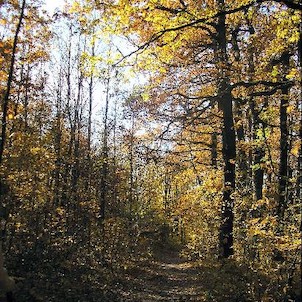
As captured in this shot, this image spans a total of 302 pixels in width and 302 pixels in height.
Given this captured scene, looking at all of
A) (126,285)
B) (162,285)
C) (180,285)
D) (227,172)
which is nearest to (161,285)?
(162,285)

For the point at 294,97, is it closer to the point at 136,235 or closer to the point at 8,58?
the point at 8,58

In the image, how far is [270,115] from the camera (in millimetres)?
9820

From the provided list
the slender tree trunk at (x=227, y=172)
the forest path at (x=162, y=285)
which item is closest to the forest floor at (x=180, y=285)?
the forest path at (x=162, y=285)

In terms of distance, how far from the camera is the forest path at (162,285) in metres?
10.7

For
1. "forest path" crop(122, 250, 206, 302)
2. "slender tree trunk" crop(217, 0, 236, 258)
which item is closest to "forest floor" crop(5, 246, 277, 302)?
"forest path" crop(122, 250, 206, 302)

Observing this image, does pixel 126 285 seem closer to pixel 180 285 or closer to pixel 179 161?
pixel 180 285

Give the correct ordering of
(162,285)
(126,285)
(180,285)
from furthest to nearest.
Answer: (162,285), (180,285), (126,285)

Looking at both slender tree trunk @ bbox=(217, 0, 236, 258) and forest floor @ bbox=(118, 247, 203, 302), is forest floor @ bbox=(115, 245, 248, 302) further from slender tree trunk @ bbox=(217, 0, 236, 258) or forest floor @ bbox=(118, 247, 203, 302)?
slender tree trunk @ bbox=(217, 0, 236, 258)

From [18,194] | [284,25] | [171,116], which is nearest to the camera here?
[284,25]

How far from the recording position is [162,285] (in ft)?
43.3

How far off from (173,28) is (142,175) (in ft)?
83.5

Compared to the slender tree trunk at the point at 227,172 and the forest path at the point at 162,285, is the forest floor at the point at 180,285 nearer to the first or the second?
the forest path at the point at 162,285

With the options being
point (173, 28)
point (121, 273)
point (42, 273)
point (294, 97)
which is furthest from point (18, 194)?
point (294, 97)

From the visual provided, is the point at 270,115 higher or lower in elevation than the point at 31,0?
lower
